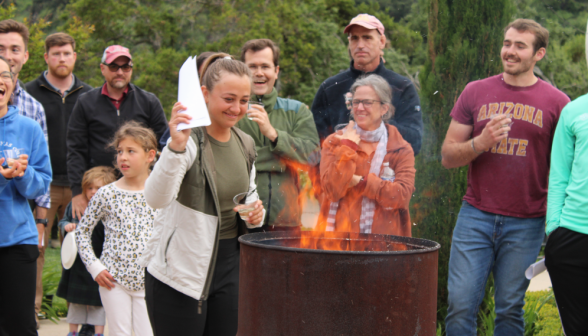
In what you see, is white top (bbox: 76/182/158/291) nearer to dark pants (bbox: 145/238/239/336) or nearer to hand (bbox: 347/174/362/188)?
dark pants (bbox: 145/238/239/336)

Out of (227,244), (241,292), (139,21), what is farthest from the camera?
(139,21)

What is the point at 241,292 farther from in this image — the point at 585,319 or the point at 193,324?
the point at 585,319

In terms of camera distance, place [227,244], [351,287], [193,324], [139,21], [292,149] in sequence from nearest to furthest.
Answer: [351,287] → [193,324] → [227,244] → [292,149] → [139,21]

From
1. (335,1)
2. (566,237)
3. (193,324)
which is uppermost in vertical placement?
(335,1)

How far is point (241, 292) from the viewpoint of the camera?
8.64 ft

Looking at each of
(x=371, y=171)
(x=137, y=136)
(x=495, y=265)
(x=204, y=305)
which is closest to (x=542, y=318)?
(x=495, y=265)

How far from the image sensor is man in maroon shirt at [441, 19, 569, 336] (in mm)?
3586

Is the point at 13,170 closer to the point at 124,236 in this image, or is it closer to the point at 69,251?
the point at 124,236

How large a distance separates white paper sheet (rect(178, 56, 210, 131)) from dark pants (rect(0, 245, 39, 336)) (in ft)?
5.33

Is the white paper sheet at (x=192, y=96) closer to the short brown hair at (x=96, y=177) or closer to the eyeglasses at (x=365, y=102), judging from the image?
the eyeglasses at (x=365, y=102)

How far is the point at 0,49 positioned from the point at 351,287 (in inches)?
160

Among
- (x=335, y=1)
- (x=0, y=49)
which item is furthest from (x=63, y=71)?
(x=335, y=1)

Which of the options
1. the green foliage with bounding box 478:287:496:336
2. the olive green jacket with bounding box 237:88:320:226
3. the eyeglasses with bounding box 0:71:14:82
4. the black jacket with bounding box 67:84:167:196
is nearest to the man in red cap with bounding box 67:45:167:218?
the black jacket with bounding box 67:84:167:196

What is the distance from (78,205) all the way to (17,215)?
3.74ft
